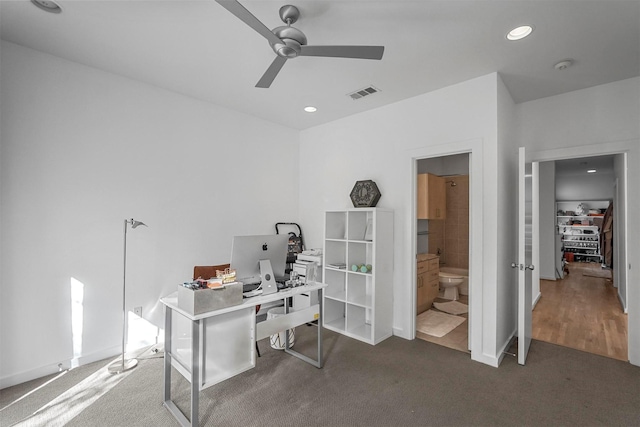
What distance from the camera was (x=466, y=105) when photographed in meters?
3.10

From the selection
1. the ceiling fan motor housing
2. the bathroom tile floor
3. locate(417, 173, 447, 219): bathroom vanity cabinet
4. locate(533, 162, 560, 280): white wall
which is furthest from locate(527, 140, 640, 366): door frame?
locate(533, 162, 560, 280): white wall

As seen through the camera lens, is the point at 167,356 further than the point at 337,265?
No

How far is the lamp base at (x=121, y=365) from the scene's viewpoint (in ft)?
8.87

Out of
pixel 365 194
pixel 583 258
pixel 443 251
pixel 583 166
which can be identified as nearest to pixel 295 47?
pixel 365 194

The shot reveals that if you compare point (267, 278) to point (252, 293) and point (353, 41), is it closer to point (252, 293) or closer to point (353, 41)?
point (252, 293)

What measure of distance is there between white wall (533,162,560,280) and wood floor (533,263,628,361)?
1.37 feet

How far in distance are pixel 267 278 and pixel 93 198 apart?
1991mm

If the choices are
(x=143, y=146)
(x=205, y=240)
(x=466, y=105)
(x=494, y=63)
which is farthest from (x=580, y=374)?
(x=143, y=146)

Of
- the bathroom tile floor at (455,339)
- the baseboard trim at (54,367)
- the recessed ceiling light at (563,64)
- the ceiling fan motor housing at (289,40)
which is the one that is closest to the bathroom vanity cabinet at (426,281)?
the bathroom tile floor at (455,339)

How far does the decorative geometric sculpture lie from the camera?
3.74 m

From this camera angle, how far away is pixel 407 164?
3.55 metres

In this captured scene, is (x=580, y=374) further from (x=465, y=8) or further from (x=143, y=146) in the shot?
(x=143, y=146)

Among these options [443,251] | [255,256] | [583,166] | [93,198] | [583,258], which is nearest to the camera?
[255,256]

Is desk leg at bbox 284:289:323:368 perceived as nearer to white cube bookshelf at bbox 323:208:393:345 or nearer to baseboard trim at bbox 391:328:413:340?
white cube bookshelf at bbox 323:208:393:345
